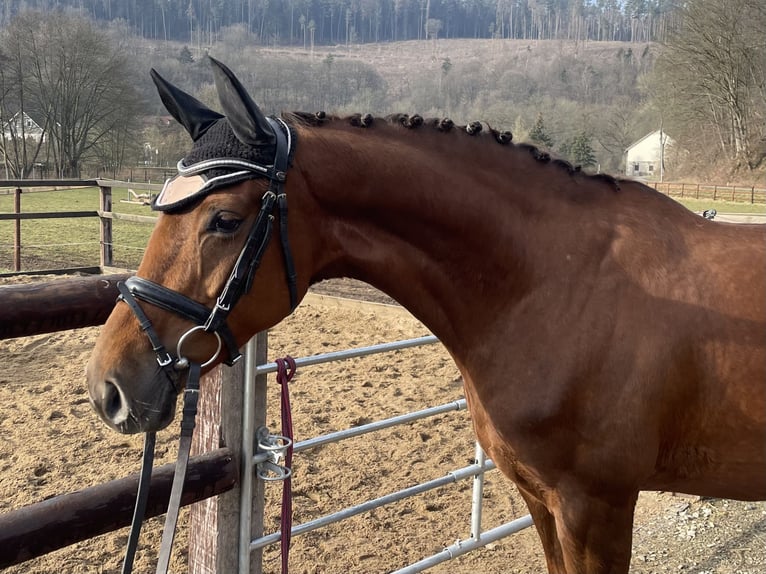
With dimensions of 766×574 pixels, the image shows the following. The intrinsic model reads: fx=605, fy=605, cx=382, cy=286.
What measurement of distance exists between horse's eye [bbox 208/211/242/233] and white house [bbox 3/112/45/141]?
160 ft

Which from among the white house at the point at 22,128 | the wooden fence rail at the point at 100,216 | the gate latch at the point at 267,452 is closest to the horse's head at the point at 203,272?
the gate latch at the point at 267,452

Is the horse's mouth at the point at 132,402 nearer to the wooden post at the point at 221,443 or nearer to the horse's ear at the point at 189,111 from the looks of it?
the wooden post at the point at 221,443

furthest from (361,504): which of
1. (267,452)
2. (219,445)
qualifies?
(219,445)

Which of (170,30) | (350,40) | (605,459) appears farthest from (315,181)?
(350,40)

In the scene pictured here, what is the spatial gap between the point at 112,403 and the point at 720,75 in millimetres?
40189

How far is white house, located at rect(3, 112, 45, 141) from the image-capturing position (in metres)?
42.3

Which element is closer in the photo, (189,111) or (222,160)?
(222,160)

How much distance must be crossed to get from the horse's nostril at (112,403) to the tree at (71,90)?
46.3 metres

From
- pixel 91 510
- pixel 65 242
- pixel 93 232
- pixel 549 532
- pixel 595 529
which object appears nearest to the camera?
pixel 91 510

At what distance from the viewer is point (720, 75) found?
1351 inches

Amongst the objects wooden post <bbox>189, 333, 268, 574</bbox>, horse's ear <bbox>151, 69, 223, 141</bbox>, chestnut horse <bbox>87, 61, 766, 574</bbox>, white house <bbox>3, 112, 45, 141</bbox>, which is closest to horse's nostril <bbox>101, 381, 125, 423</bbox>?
→ chestnut horse <bbox>87, 61, 766, 574</bbox>

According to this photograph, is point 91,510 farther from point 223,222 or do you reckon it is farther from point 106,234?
point 106,234

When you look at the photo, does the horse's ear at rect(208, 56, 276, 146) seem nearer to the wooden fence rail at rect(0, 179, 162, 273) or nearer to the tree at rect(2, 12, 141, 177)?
the wooden fence rail at rect(0, 179, 162, 273)

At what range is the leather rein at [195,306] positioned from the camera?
65.3 inches
